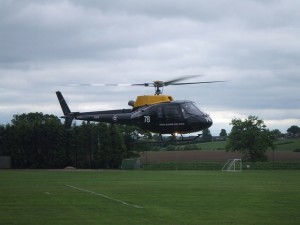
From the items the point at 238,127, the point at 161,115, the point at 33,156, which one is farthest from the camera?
the point at 238,127

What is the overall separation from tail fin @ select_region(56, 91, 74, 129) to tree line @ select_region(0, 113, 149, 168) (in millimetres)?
42553

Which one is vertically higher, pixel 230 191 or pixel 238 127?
pixel 238 127

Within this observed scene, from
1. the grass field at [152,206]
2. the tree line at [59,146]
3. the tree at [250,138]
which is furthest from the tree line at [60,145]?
the grass field at [152,206]

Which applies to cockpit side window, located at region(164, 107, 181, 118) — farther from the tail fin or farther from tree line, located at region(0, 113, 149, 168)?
tree line, located at region(0, 113, 149, 168)

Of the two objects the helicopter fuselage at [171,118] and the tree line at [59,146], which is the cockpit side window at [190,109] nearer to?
the helicopter fuselage at [171,118]

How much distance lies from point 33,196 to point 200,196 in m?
7.77

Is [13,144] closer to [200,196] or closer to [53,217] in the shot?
[200,196]

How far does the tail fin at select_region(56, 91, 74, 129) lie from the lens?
148ft

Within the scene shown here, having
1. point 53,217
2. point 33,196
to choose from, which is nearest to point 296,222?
point 53,217

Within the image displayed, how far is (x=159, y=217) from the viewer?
21.8 meters

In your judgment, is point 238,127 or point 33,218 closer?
point 33,218

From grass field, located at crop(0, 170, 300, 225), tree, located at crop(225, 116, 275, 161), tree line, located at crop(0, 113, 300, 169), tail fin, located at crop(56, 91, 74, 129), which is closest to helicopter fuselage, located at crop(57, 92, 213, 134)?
grass field, located at crop(0, 170, 300, 225)

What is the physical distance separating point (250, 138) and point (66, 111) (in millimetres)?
60071

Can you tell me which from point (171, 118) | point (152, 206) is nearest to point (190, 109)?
point (171, 118)
